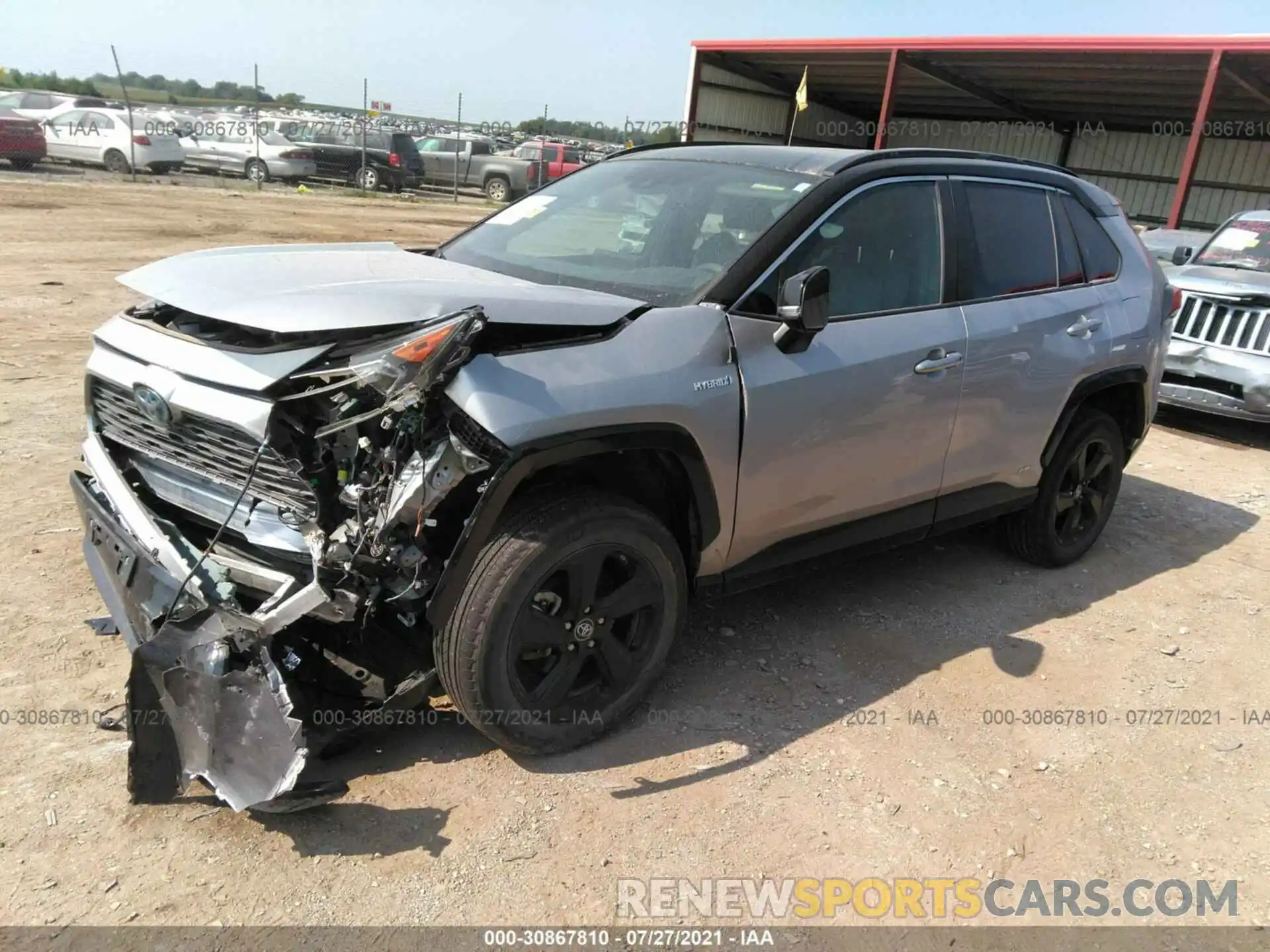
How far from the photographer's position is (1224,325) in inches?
302

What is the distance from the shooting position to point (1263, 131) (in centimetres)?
2144

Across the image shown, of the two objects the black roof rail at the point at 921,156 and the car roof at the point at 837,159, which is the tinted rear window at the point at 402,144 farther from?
the black roof rail at the point at 921,156

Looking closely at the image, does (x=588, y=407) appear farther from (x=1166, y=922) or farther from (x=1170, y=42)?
(x=1170, y=42)

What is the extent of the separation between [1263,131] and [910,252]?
23.2 m

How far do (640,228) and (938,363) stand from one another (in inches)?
50.8

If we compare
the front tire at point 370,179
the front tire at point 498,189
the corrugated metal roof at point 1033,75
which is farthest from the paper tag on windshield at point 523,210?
the front tire at point 498,189

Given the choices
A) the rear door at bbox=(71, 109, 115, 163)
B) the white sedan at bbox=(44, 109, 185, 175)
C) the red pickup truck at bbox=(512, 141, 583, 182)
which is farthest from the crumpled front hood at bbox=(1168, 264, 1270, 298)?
the rear door at bbox=(71, 109, 115, 163)

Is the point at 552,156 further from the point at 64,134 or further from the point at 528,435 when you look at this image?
the point at 528,435

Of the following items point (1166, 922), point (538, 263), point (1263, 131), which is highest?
point (1263, 131)

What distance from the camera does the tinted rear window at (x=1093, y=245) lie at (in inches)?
181

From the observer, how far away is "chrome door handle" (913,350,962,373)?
11.9 feet

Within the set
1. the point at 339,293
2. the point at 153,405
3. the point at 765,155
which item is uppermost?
the point at 765,155

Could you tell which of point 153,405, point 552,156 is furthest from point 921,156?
point 552,156

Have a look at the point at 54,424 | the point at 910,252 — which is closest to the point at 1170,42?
the point at 910,252
